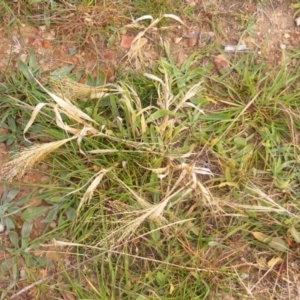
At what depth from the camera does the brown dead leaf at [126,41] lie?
7.20 ft

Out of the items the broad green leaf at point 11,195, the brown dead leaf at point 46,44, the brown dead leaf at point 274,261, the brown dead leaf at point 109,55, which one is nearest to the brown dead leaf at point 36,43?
the brown dead leaf at point 46,44

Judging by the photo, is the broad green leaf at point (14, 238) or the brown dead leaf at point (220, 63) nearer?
the broad green leaf at point (14, 238)

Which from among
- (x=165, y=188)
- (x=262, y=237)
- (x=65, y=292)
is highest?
(x=165, y=188)

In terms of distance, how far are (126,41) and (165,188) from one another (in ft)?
2.07

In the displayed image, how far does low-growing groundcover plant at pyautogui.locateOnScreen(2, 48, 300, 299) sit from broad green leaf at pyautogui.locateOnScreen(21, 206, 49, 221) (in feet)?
0.09

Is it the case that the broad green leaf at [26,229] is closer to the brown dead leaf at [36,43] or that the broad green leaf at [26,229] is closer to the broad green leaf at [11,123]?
the broad green leaf at [11,123]

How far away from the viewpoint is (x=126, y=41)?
220cm

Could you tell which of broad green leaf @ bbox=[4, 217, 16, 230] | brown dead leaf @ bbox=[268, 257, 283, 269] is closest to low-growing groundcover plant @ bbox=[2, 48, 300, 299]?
brown dead leaf @ bbox=[268, 257, 283, 269]

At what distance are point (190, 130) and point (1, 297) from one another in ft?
3.04

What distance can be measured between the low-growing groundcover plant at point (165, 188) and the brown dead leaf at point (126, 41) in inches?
6.8

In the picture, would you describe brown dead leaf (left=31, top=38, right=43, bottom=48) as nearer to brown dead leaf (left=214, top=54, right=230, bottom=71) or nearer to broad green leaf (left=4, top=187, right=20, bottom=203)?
broad green leaf (left=4, top=187, right=20, bottom=203)

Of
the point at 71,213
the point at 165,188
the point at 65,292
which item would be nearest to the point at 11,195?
the point at 71,213

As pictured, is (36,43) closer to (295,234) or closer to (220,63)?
(220,63)

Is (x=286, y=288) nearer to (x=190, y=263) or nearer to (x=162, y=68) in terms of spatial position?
(x=190, y=263)
